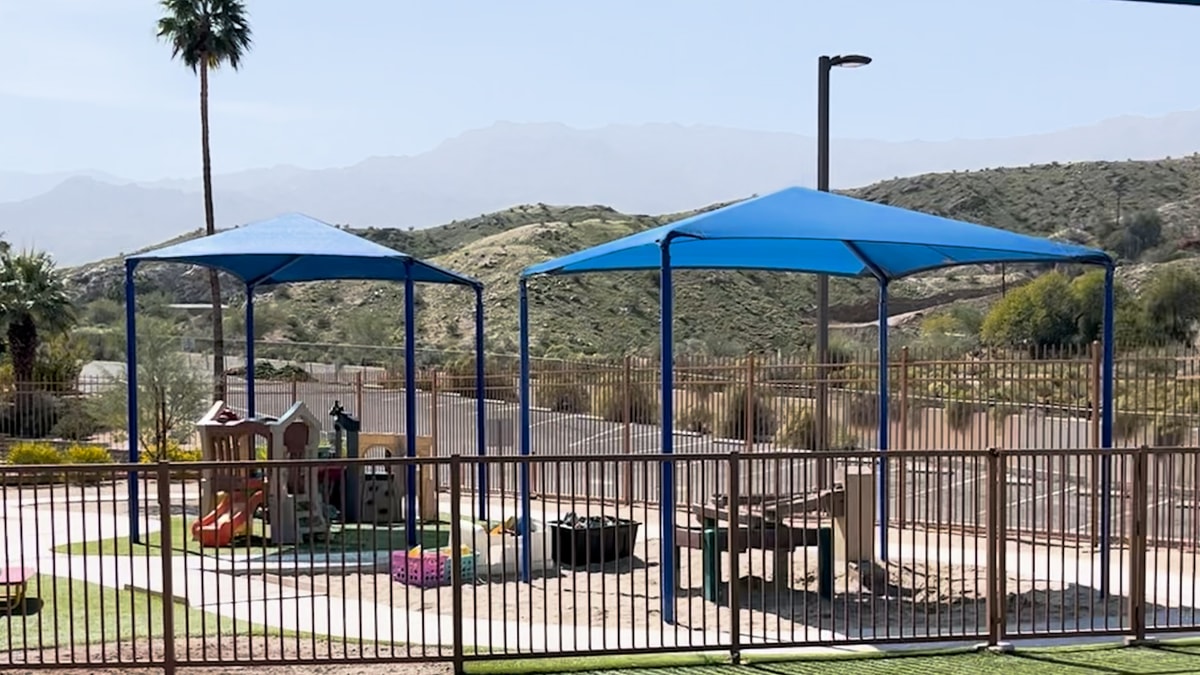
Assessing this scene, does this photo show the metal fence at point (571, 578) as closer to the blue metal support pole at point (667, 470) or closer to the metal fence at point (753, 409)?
the blue metal support pole at point (667, 470)

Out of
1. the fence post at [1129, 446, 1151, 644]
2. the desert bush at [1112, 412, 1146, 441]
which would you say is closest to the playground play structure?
the fence post at [1129, 446, 1151, 644]

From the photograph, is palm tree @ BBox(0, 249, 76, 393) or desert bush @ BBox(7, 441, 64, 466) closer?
desert bush @ BBox(7, 441, 64, 466)

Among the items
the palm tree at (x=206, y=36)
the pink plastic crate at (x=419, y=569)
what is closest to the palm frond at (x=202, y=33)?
the palm tree at (x=206, y=36)

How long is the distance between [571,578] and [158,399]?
1457 centimetres

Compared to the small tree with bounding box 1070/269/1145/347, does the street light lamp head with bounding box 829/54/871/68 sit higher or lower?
higher

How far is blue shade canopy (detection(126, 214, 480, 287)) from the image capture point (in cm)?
1416

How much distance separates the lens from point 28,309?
1313 inches

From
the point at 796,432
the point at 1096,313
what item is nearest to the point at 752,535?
the point at 796,432

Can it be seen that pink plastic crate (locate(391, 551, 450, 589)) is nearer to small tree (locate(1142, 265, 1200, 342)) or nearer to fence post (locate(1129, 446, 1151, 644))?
fence post (locate(1129, 446, 1151, 644))

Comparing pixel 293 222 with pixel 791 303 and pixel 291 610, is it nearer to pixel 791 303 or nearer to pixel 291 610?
pixel 291 610

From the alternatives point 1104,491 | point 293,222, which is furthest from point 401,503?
point 1104,491

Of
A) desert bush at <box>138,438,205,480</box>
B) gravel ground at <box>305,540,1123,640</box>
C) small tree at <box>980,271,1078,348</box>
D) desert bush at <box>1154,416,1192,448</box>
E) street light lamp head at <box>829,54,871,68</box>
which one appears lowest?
desert bush at <box>138,438,205,480</box>

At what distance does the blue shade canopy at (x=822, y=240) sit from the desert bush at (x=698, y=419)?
29.9 feet

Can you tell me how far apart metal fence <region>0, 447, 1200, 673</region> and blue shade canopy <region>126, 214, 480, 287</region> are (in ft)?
8.13
